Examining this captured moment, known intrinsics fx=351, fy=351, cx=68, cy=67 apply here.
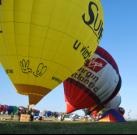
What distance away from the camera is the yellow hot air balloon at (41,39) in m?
13.5

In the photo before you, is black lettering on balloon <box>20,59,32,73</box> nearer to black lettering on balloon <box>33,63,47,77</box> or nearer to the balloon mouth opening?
black lettering on balloon <box>33,63,47,77</box>

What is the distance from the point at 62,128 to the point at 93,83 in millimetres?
16770

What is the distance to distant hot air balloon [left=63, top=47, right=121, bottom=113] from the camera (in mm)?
22609

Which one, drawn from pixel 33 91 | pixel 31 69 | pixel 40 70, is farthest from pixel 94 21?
pixel 33 91

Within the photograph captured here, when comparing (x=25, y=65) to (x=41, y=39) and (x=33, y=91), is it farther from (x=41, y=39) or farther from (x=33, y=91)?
(x=41, y=39)

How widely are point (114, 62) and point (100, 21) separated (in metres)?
10.9

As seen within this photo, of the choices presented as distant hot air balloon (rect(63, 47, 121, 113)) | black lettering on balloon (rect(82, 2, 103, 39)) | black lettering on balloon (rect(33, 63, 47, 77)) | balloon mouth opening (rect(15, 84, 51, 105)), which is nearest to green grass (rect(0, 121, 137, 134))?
black lettering on balloon (rect(33, 63, 47, 77))

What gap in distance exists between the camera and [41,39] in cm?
1360

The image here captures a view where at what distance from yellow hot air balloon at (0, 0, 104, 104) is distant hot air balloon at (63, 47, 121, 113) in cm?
748

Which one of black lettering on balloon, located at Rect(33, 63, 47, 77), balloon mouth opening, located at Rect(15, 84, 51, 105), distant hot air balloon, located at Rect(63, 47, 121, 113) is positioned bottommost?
balloon mouth opening, located at Rect(15, 84, 51, 105)

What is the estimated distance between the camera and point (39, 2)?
13367mm

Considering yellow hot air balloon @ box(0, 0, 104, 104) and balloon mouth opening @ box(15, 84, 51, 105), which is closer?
yellow hot air balloon @ box(0, 0, 104, 104)

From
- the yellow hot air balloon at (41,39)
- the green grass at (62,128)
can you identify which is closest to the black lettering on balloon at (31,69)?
the yellow hot air balloon at (41,39)

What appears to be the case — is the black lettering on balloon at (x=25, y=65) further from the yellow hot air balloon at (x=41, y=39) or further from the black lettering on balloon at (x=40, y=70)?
the black lettering on balloon at (x=40, y=70)
